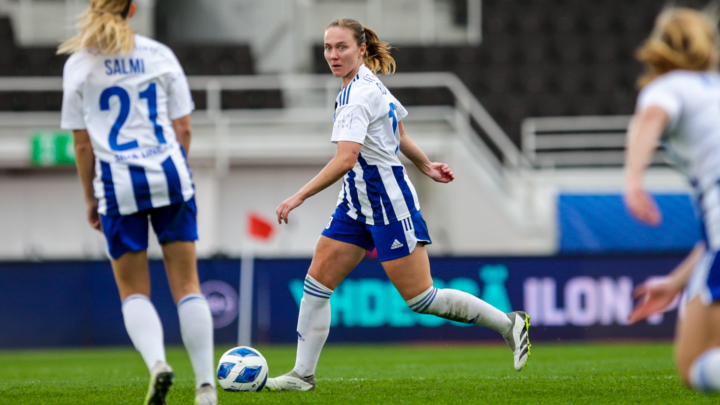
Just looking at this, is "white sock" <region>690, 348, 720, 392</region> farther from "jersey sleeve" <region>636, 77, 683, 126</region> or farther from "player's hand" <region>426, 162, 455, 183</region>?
"player's hand" <region>426, 162, 455, 183</region>

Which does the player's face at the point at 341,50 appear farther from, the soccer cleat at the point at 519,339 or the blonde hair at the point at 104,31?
the soccer cleat at the point at 519,339

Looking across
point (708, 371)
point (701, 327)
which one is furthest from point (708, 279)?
point (708, 371)

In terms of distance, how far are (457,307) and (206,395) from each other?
164cm

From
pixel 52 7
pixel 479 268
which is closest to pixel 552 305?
pixel 479 268

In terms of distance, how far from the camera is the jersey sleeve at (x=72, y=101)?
141 inches

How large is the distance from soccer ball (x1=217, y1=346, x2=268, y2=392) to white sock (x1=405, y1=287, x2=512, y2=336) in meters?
0.90

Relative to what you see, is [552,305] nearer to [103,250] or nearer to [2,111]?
[103,250]

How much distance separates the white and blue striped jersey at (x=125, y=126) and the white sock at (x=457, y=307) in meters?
1.51

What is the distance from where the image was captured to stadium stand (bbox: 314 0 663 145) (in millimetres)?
15867

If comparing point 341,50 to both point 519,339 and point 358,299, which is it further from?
point 358,299

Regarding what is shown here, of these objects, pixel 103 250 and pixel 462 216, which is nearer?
pixel 462 216

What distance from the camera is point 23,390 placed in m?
5.00

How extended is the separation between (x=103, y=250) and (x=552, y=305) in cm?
815

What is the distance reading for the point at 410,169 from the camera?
48.2 feet
